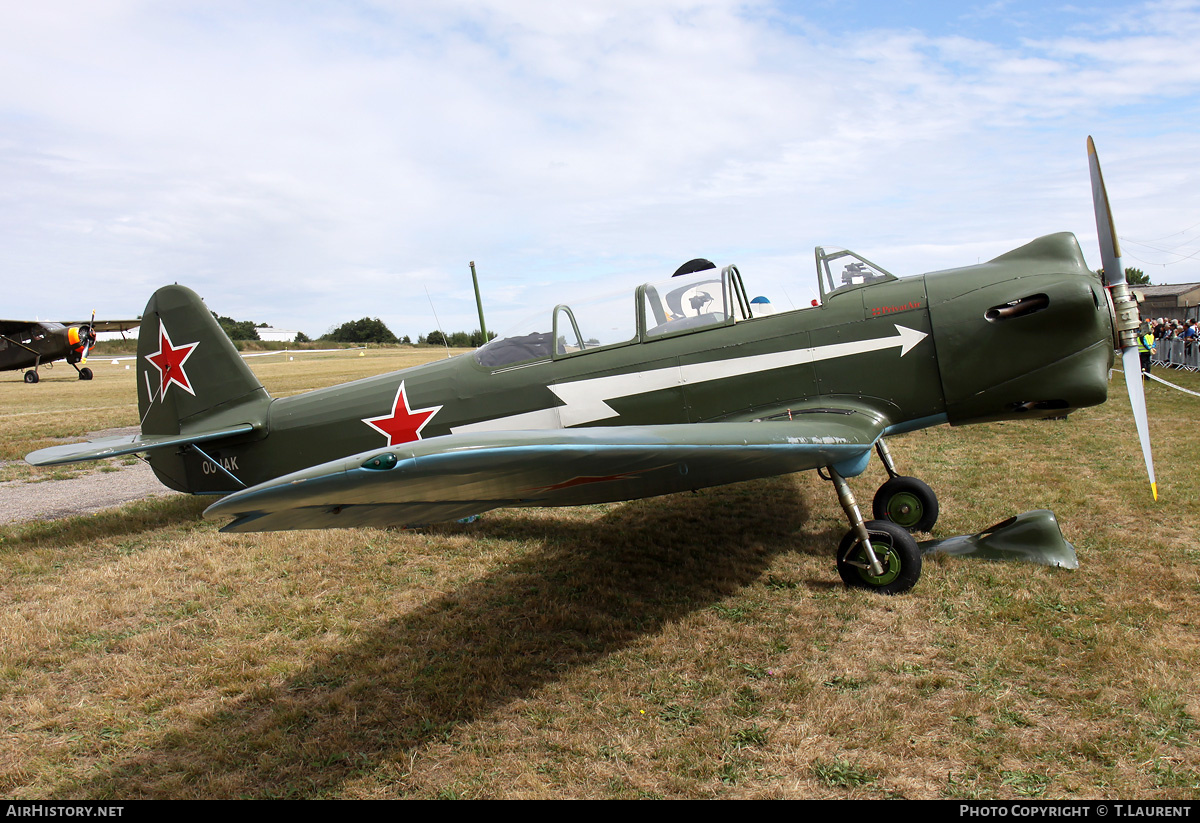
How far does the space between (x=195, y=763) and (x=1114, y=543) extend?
5657 millimetres

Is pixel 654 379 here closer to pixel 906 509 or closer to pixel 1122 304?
pixel 906 509

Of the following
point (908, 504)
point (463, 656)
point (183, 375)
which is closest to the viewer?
point (463, 656)

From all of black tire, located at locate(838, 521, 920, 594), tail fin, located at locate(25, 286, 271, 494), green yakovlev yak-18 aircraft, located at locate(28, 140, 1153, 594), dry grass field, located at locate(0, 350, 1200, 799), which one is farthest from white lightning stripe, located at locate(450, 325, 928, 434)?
tail fin, located at locate(25, 286, 271, 494)

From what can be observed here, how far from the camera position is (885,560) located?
407cm

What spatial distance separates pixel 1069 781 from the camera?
2.35 meters

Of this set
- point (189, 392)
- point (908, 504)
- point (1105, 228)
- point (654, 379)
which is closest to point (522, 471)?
point (654, 379)

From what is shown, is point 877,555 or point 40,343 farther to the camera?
point 40,343

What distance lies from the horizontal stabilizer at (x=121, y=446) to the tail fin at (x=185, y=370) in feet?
0.80

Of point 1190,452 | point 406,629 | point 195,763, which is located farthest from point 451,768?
point 1190,452

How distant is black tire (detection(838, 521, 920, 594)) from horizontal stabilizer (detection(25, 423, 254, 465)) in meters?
4.90

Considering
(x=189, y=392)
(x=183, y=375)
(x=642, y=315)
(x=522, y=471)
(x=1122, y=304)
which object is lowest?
(x=522, y=471)

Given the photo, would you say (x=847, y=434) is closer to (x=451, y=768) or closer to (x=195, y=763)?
(x=451, y=768)

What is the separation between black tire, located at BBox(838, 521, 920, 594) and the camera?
13.1 ft

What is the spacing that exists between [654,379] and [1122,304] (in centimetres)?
310
